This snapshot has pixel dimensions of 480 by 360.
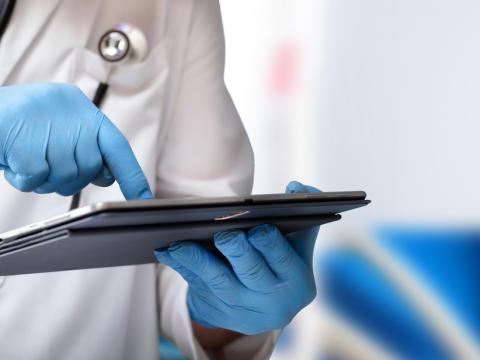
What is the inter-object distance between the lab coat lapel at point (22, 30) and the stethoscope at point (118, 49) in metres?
0.09

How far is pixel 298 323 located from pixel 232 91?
0.57 meters

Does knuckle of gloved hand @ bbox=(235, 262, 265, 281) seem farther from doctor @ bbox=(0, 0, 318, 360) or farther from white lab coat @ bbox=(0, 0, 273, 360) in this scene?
white lab coat @ bbox=(0, 0, 273, 360)

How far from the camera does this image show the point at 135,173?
688 mm

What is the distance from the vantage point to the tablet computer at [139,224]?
1.45 feet

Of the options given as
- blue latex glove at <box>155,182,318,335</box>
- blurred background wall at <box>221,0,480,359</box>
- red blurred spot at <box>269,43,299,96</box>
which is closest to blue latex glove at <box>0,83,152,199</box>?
blue latex glove at <box>155,182,318,335</box>

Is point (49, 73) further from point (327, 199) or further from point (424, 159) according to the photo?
point (424, 159)

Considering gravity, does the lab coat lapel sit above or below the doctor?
above

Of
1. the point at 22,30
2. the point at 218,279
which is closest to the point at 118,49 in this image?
the point at 22,30

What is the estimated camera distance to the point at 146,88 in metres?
0.92

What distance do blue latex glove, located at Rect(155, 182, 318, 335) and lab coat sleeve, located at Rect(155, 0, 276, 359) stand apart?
0.16 meters

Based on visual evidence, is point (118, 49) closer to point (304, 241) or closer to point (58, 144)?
point (58, 144)

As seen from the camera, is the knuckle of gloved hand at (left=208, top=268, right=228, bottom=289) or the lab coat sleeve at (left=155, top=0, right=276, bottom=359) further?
the lab coat sleeve at (left=155, top=0, right=276, bottom=359)

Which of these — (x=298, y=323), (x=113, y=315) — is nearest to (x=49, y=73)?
(x=113, y=315)

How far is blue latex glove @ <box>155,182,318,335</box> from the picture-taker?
2.02 ft
